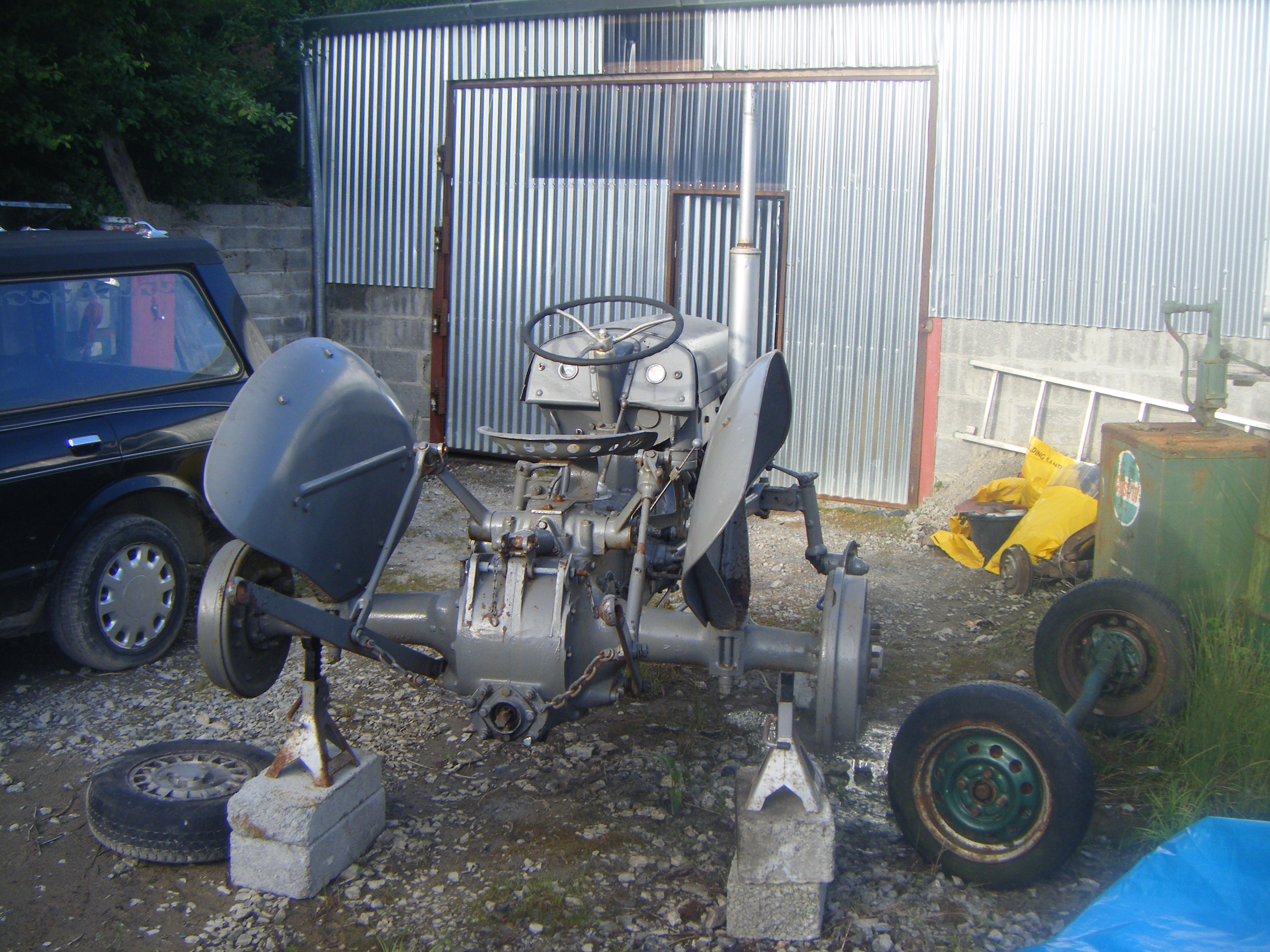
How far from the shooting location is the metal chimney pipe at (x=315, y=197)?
385 inches

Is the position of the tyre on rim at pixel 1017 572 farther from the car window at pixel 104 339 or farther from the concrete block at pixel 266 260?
the concrete block at pixel 266 260

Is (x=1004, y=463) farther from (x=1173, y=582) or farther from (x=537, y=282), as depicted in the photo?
(x=537, y=282)

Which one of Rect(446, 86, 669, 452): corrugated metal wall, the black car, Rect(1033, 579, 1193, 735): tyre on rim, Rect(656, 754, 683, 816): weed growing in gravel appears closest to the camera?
Rect(656, 754, 683, 816): weed growing in gravel

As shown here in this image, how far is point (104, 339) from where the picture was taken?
5.02m

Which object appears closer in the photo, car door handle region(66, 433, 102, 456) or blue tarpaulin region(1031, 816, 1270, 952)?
blue tarpaulin region(1031, 816, 1270, 952)

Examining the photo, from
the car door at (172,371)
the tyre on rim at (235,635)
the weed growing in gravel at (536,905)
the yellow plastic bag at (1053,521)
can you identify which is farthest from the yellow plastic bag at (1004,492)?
the tyre on rim at (235,635)

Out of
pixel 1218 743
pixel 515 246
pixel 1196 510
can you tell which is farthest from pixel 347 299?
pixel 1218 743

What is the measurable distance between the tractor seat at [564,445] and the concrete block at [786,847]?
4.34 feet

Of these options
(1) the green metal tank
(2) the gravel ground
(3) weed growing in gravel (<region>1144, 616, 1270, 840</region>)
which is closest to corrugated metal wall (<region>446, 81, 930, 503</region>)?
(2) the gravel ground

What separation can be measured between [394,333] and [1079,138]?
231 inches

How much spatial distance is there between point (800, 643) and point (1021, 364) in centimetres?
477

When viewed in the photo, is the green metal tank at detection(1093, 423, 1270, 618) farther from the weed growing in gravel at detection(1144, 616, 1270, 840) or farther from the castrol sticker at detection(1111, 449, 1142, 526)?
the weed growing in gravel at detection(1144, 616, 1270, 840)

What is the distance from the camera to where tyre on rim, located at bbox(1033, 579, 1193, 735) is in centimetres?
415

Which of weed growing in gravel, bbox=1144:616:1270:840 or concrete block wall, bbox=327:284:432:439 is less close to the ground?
concrete block wall, bbox=327:284:432:439
